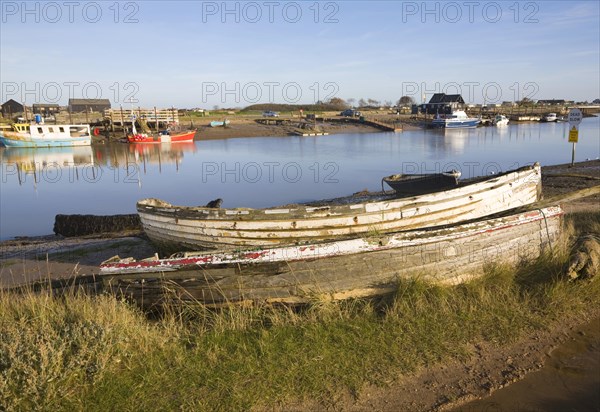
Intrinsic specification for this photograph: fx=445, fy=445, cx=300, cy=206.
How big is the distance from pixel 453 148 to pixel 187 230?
40.3 m

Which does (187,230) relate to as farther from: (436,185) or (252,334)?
(436,185)

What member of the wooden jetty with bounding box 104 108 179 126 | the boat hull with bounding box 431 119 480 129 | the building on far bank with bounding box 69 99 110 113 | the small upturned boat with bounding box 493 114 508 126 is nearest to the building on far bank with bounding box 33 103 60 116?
the building on far bank with bounding box 69 99 110 113

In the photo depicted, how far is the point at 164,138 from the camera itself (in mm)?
49406

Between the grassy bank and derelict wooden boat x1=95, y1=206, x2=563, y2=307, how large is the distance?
0.23 meters

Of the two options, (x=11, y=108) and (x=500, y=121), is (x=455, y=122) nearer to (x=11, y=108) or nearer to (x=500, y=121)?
(x=500, y=121)

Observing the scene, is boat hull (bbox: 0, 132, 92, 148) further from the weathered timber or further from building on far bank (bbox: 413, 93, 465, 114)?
building on far bank (bbox: 413, 93, 465, 114)

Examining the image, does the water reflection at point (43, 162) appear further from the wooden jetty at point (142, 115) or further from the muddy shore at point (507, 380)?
the muddy shore at point (507, 380)

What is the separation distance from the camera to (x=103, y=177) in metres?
28.8

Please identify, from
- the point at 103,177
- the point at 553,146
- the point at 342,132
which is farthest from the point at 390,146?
the point at 103,177

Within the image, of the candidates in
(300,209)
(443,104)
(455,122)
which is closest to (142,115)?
(455,122)

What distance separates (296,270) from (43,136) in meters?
49.6

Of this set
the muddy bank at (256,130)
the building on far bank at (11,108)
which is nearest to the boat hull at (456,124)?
the muddy bank at (256,130)

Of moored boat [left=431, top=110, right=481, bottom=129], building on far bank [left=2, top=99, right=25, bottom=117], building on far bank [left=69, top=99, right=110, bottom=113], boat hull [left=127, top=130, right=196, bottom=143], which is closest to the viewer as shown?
boat hull [left=127, top=130, right=196, bottom=143]

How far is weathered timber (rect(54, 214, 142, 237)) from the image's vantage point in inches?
544
